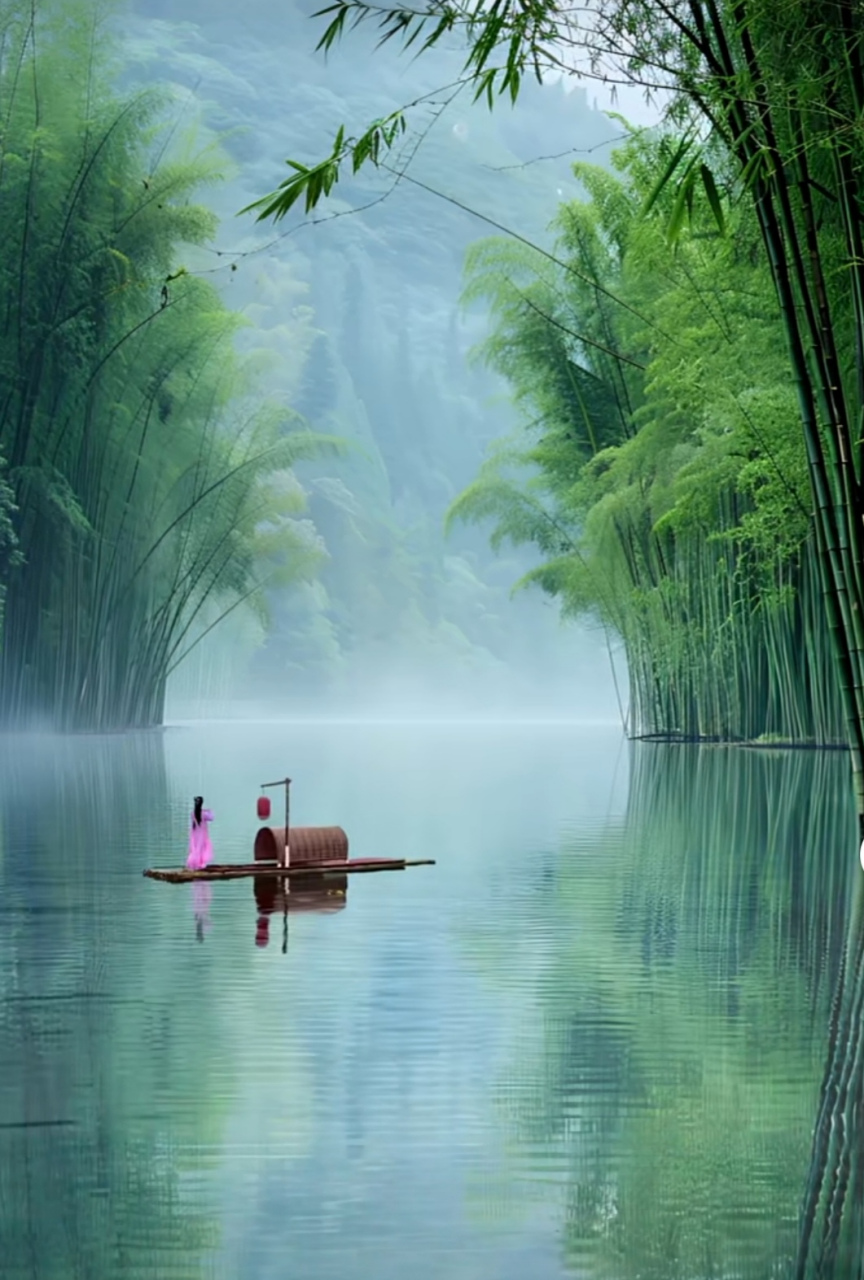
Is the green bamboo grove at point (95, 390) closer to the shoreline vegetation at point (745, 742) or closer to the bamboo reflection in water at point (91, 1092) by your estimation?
the shoreline vegetation at point (745, 742)

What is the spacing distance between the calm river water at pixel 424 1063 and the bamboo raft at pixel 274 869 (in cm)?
9

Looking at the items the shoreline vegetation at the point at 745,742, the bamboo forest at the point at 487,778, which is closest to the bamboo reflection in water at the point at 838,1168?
the bamboo forest at the point at 487,778

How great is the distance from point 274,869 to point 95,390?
39.7 ft

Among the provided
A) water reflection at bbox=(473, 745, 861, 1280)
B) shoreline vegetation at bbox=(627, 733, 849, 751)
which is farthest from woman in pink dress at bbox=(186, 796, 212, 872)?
shoreline vegetation at bbox=(627, 733, 849, 751)

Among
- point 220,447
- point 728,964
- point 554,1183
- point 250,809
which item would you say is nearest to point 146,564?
point 220,447

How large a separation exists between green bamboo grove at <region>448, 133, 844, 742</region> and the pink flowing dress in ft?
17.3

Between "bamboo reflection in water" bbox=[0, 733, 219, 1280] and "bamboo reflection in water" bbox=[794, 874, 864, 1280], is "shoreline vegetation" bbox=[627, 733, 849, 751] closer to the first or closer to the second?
"bamboo reflection in water" bbox=[0, 733, 219, 1280]

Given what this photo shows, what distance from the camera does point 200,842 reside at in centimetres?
595

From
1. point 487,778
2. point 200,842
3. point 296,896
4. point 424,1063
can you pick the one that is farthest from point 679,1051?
point 487,778

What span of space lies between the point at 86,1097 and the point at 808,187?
2189mm

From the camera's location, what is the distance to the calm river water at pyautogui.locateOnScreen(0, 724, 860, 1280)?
219 cm

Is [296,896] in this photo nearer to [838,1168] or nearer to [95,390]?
[838,1168]

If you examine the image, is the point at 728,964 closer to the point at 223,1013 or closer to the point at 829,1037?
the point at 829,1037

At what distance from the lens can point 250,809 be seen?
8.95 meters
